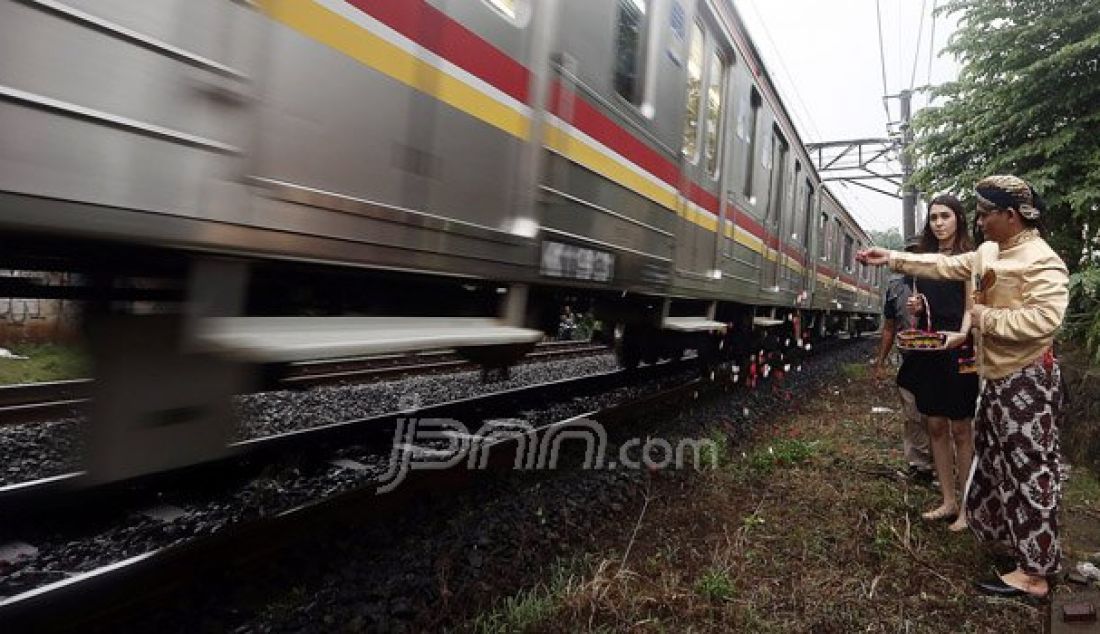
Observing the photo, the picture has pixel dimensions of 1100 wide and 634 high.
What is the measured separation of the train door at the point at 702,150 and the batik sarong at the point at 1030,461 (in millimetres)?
2453

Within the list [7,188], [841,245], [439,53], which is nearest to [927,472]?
[439,53]

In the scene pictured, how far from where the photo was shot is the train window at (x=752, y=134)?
22.0 feet

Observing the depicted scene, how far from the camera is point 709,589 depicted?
2.60 metres

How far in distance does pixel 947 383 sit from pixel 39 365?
7.34 m

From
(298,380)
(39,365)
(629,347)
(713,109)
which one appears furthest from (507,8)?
(39,365)

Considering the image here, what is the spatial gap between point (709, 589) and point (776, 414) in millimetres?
4060

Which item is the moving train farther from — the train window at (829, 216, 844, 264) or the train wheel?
the train window at (829, 216, 844, 264)

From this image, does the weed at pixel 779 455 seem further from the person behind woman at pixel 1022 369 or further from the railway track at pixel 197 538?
the person behind woman at pixel 1022 369

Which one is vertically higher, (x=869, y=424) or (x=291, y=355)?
(x=291, y=355)

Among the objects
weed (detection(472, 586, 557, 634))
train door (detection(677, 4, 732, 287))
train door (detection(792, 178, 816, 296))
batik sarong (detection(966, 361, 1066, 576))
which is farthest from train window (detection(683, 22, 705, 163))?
train door (detection(792, 178, 816, 296))

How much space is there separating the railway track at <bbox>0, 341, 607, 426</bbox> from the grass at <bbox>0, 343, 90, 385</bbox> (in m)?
1.20

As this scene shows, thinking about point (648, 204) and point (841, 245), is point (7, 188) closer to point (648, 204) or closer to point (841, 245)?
point (648, 204)

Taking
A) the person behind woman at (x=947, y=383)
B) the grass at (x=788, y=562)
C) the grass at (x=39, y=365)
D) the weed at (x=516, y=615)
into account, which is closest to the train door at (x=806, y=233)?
the person behind woman at (x=947, y=383)

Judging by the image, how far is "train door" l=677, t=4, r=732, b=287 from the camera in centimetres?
504
